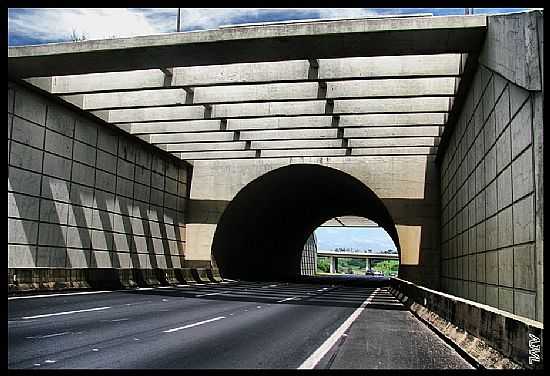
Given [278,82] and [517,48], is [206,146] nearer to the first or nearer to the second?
[278,82]

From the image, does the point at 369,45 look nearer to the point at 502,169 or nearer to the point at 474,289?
the point at 502,169

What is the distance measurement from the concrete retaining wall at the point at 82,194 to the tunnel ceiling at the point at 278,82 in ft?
3.50

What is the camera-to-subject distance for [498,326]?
7887mm

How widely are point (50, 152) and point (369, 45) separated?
12424 mm

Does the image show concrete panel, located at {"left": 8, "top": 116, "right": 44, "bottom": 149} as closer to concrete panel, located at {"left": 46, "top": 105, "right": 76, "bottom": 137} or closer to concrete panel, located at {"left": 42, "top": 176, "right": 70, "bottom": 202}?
concrete panel, located at {"left": 46, "top": 105, "right": 76, "bottom": 137}

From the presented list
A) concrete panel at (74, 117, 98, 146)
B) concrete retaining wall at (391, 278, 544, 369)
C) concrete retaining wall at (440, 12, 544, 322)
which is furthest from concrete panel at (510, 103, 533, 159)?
concrete panel at (74, 117, 98, 146)

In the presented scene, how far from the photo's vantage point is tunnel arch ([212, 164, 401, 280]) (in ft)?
121

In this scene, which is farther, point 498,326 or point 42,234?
point 42,234

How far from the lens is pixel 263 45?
16656mm

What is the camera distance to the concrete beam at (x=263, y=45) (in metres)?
15.5

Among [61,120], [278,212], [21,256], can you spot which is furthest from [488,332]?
[278,212]

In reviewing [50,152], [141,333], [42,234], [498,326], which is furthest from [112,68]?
[498,326]

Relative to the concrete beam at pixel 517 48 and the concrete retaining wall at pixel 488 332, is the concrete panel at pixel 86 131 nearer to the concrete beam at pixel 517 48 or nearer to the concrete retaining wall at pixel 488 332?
the concrete beam at pixel 517 48

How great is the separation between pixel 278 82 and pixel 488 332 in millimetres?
13562
